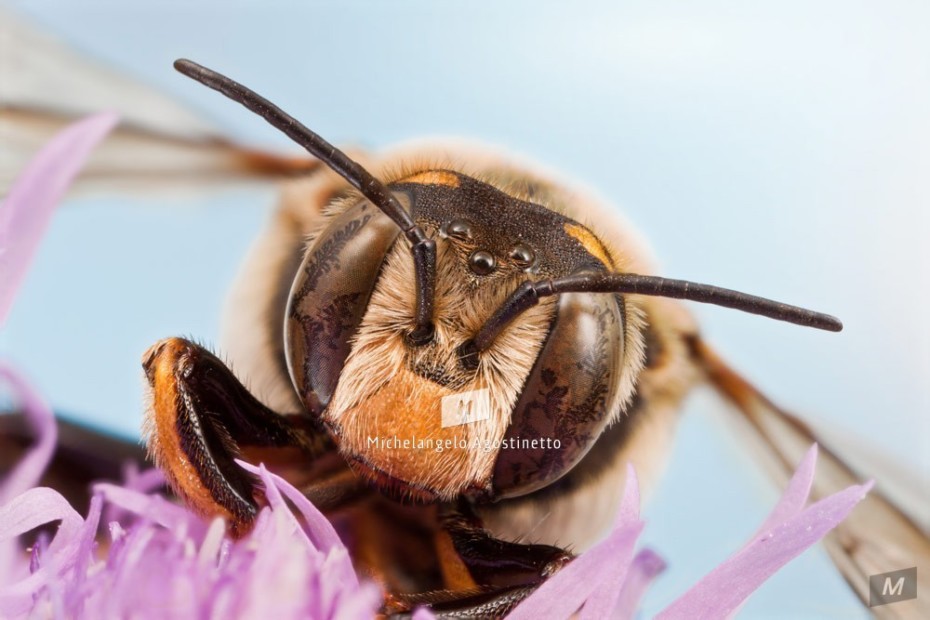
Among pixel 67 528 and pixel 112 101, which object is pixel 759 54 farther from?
pixel 67 528

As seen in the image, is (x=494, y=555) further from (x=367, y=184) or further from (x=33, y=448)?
(x=33, y=448)

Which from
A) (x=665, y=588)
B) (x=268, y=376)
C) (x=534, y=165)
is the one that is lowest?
(x=665, y=588)

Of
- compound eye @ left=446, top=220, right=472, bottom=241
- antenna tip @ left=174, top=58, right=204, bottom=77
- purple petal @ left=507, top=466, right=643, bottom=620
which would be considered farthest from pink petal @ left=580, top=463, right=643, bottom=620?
antenna tip @ left=174, top=58, right=204, bottom=77

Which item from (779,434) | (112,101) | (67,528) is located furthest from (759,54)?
(67,528)

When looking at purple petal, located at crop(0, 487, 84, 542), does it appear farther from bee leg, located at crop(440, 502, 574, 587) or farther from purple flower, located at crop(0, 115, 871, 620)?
bee leg, located at crop(440, 502, 574, 587)

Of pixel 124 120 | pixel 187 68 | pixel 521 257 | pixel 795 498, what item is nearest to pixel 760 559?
pixel 795 498

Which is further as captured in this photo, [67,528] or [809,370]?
[809,370]

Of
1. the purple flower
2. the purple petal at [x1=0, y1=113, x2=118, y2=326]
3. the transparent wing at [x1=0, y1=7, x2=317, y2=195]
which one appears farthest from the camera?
the transparent wing at [x1=0, y1=7, x2=317, y2=195]
